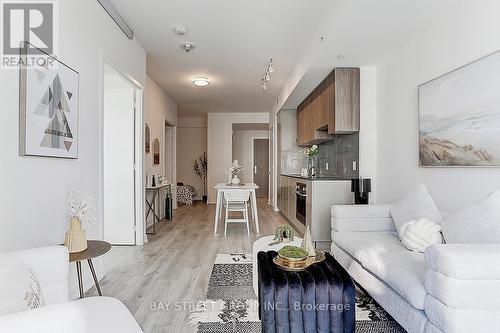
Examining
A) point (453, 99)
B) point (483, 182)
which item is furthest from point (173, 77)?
point (483, 182)

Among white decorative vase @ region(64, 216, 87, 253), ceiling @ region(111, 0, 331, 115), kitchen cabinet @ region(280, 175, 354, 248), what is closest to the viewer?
white decorative vase @ region(64, 216, 87, 253)

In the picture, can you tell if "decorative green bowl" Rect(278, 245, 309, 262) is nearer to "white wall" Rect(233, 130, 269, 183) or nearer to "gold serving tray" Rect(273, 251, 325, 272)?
"gold serving tray" Rect(273, 251, 325, 272)

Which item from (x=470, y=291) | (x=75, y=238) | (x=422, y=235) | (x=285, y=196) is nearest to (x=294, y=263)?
(x=470, y=291)

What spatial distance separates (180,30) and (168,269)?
274cm

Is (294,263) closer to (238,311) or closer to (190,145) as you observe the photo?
(238,311)

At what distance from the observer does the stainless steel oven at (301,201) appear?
454 centimetres

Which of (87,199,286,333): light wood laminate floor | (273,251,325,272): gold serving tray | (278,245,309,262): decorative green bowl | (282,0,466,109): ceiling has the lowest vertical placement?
(87,199,286,333): light wood laminate floor

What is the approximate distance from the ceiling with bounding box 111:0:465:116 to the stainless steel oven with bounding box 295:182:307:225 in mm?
1638

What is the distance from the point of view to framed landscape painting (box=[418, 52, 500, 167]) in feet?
7.07

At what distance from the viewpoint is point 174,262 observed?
135 inches

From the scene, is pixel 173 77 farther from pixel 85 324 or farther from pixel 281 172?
pixel 85 324

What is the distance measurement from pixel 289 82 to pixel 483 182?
3.86 meters

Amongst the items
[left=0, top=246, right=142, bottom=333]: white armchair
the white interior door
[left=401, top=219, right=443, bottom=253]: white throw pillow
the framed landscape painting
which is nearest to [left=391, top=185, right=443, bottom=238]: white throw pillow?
[left=401, top=219, right=443, bottom=253]: white throw pillow

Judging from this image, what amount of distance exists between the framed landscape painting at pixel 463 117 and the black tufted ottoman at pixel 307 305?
4.95 feet
